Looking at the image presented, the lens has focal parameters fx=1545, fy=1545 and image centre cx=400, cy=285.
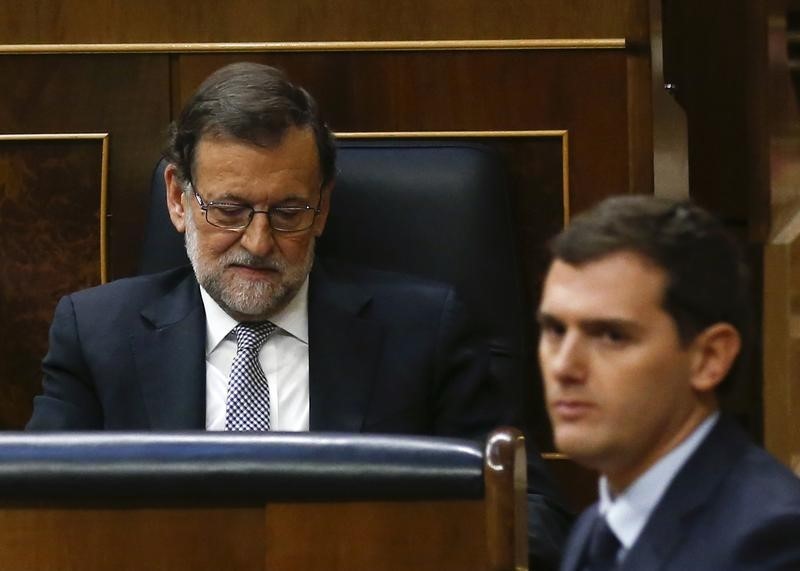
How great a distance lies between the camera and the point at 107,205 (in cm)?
217

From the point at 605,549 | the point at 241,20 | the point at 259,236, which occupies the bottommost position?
the point at 605,549

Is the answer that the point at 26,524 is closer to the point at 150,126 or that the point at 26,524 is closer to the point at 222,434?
the point at 222,434

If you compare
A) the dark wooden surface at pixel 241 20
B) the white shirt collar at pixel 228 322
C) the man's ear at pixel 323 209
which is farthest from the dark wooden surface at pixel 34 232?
the man's ear at pixel 323 209

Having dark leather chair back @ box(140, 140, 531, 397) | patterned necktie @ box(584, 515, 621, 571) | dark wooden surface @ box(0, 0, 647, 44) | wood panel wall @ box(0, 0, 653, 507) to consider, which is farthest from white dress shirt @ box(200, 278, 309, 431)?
patterned necktie @ box(584, 515, 621, 571)

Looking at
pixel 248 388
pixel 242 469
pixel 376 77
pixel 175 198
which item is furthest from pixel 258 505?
pixel 376 77

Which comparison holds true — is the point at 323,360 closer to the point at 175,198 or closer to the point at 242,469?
the point at 175,198

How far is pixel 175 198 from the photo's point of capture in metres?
2.00

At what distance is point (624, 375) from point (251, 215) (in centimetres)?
99

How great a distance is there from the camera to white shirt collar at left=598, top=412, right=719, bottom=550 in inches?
40.4

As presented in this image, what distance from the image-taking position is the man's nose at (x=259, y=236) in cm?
194

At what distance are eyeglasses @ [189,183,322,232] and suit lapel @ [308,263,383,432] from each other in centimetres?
10

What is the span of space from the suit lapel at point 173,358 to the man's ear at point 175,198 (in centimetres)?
8

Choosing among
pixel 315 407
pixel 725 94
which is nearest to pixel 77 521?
pixel 315 407

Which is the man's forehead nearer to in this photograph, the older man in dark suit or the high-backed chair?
the older man in dark suit
